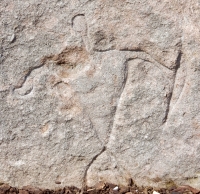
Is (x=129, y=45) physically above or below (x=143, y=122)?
above

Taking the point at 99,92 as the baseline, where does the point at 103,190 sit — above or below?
below

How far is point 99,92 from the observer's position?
63.4 inches

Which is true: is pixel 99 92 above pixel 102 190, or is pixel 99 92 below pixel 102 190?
above

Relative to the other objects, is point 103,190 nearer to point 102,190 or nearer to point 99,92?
A: point 102,190

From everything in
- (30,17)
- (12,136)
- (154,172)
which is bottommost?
(154,172)

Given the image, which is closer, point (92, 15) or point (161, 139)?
point (92, 15)

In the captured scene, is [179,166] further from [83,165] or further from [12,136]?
[12,136]

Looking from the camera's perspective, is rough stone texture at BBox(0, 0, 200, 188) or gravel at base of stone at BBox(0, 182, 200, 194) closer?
rough stone texture at BBox(0, 0, 200, 188)

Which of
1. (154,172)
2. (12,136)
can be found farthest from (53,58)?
(154,172)

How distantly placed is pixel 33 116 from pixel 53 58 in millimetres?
213

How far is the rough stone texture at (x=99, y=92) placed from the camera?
5.05 feet

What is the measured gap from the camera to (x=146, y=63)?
159 centimetres

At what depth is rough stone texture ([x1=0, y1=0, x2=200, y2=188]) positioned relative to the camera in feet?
5.05

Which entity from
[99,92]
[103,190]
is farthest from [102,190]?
[99,92]
